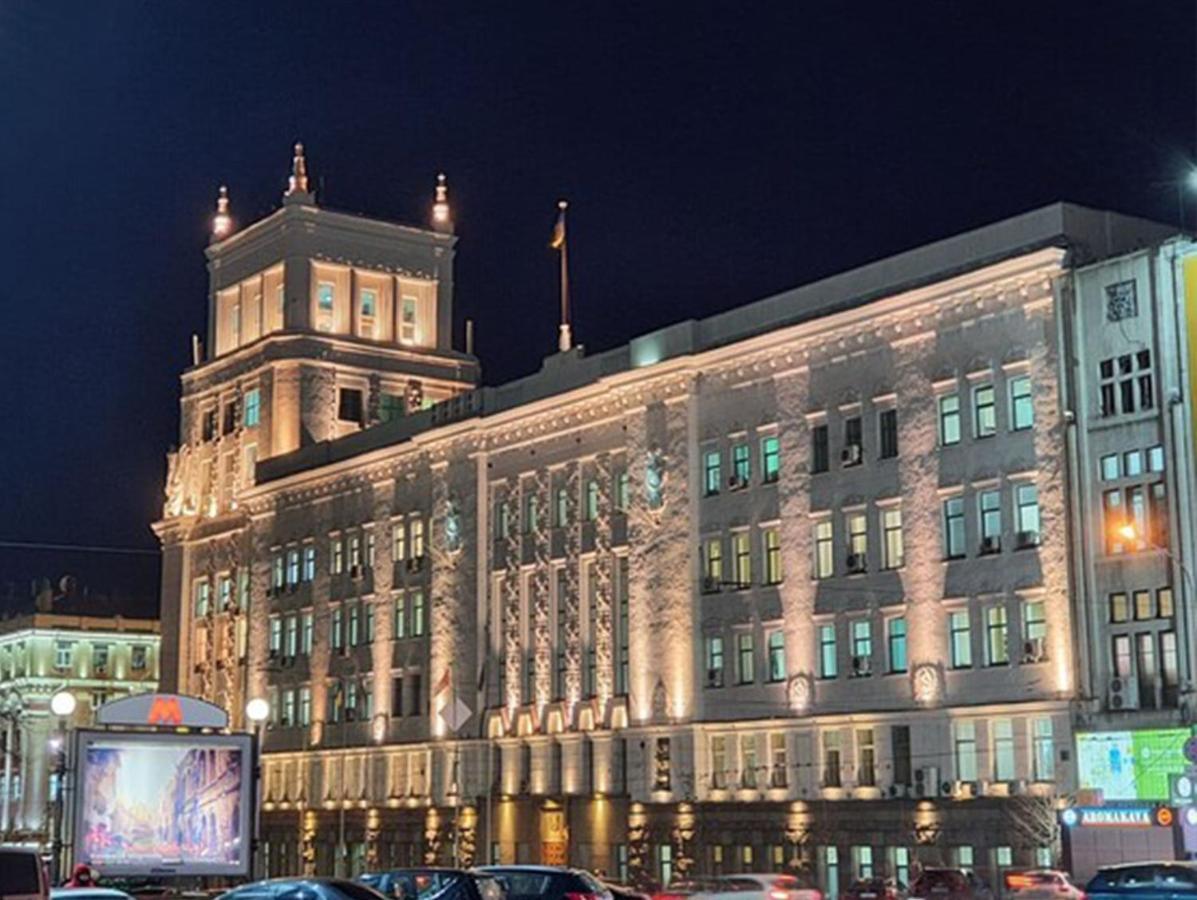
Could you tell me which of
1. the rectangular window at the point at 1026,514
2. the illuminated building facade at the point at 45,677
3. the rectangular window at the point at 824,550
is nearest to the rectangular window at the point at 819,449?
the rectangular window at the point at 824,550

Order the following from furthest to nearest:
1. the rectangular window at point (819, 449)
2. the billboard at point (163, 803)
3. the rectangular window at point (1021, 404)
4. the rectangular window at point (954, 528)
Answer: the rectangular window at point (819, 449), the rectangular window at point (954, 528), the rectangular window at point (1021, 404), the billboard at point (163, 803)

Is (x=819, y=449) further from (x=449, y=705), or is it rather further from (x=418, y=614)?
(x=418, y=614)

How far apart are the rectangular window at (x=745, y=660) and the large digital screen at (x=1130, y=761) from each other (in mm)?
13625

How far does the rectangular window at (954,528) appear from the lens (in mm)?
56344

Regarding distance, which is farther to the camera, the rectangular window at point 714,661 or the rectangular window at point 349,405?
the rectangular window at point 349,405

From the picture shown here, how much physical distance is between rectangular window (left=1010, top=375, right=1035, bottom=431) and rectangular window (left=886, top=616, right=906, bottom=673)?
7151 millimetres

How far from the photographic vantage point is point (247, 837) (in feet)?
118

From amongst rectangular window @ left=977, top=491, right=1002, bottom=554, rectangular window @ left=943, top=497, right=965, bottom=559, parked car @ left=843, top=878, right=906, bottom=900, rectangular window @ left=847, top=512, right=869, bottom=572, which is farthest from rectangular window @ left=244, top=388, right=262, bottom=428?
parked car @ left=843, top=878, right=906, bottom=900

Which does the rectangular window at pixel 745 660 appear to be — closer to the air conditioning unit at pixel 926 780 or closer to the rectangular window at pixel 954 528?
the air conditioning unit at pixel 926 780

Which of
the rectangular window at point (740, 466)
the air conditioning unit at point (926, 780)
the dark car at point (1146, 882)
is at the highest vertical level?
the rectangular window at point (740, 466)

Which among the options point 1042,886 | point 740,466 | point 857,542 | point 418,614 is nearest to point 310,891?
point 1042,886

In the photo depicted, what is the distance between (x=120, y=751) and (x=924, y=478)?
1183 inches

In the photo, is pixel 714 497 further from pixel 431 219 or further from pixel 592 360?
pixel 431 219

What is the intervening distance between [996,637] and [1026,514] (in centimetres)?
369
